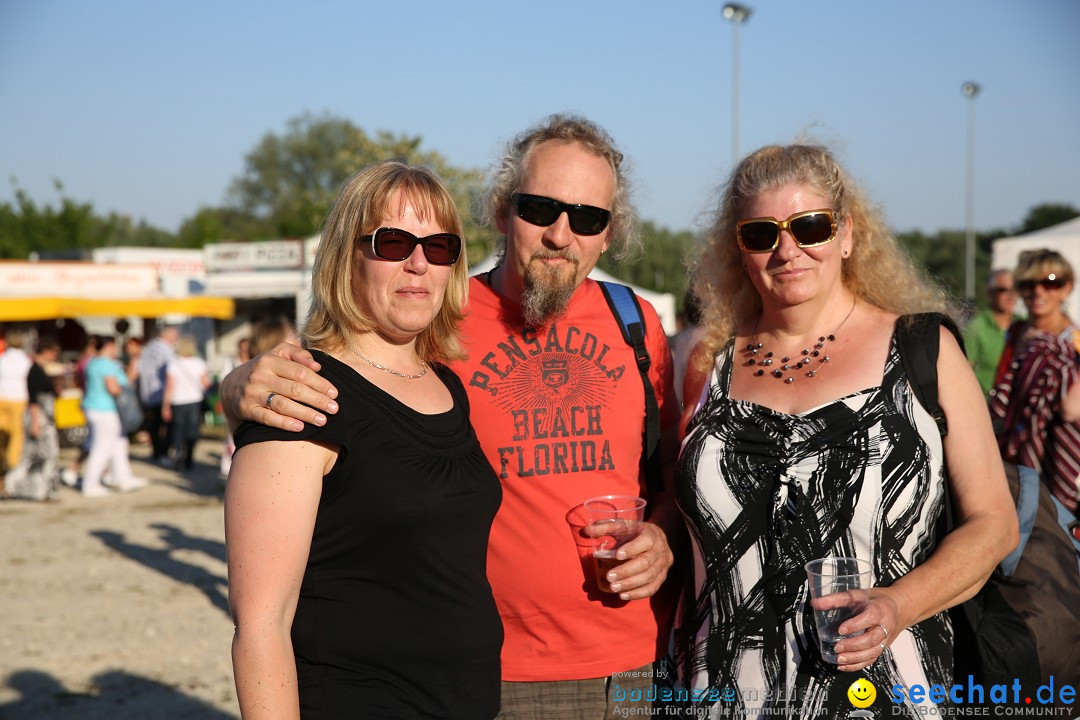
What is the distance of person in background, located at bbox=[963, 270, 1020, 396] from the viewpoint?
274 inches

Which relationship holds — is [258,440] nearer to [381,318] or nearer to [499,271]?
[381,318]

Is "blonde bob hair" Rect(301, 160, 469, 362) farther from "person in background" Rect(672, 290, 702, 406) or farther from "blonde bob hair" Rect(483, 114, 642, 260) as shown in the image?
"person in background" Rect(672, 290, 702, 406)

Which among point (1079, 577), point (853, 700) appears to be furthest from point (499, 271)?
point (1079, 577)

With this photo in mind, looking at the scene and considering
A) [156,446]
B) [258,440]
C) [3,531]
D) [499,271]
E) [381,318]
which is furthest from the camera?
[156,446]

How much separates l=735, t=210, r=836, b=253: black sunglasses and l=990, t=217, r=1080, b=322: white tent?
11.3 metres

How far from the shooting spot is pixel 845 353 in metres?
2.48

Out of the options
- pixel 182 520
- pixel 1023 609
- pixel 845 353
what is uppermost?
pixel 845 353

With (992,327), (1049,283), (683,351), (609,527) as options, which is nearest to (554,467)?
(609,527)

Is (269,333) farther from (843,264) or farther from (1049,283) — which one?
(843,264)

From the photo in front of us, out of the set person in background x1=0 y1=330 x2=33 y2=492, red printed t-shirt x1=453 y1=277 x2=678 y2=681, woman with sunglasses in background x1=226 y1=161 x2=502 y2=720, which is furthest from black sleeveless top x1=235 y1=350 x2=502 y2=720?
person in background x1=0 y1=330 x2=33 y2=492

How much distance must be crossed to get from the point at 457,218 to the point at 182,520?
31.0 ft

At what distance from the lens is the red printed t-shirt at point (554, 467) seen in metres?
2.61

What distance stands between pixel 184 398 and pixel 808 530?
41.4ft

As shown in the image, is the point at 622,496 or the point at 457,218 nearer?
the point at 457,218
